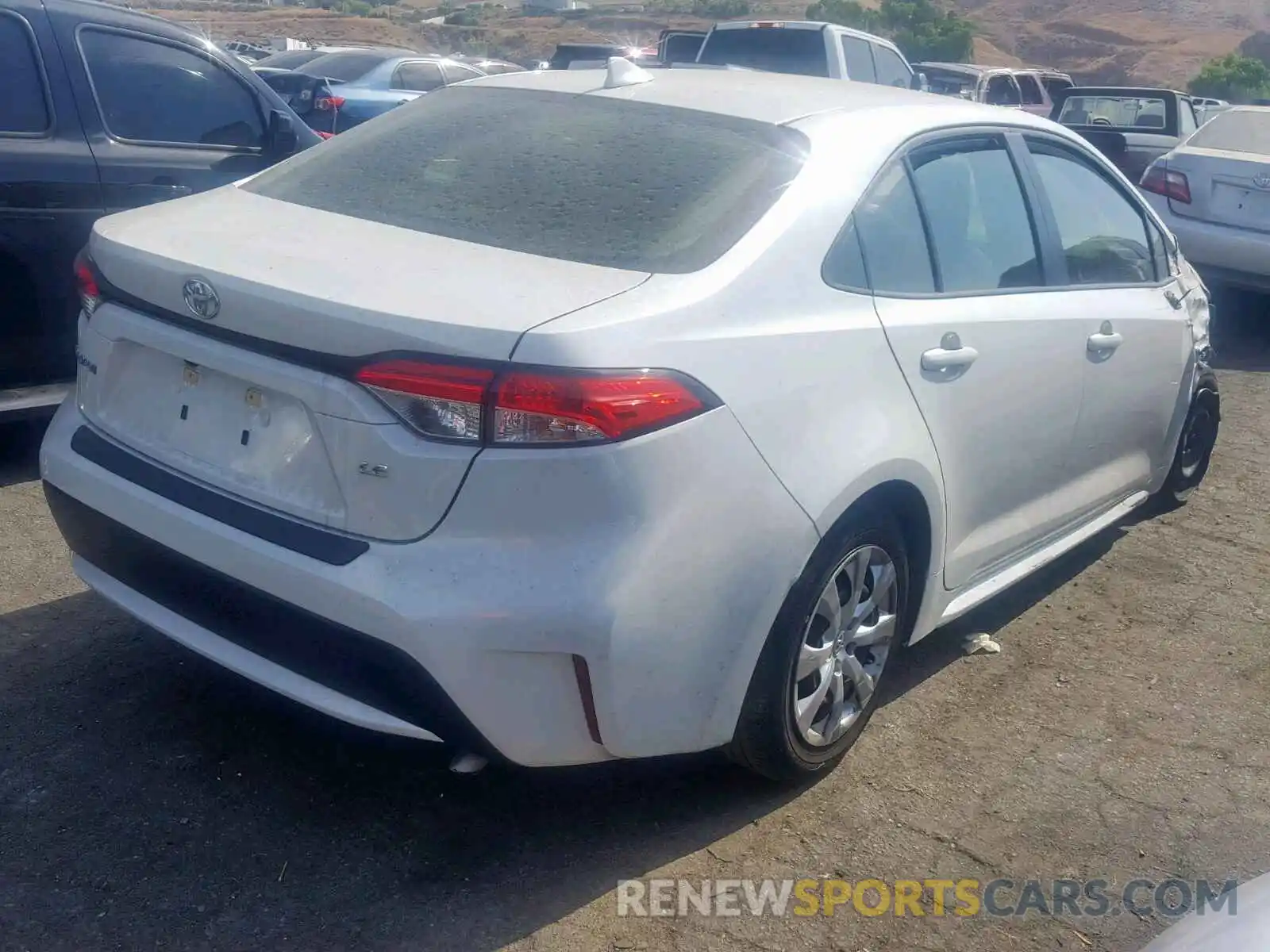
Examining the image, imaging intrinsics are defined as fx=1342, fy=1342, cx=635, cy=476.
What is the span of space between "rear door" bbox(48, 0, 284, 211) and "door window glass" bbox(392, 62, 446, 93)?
10706 millimetres

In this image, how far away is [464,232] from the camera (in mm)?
3086

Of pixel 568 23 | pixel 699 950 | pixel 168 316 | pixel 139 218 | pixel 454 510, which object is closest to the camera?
pixel 454 510

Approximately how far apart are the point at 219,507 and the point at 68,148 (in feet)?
9.15

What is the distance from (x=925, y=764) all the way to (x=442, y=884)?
1345mm

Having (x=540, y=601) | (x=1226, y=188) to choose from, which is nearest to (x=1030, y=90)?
(x=1226, y=188)

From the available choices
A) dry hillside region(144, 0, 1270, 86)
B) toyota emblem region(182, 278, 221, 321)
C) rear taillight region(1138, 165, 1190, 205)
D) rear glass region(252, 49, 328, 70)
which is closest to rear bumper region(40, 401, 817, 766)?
toyota emblem region(182, 278, 221, 321)

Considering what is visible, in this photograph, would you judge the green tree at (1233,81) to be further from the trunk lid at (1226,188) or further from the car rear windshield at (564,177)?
the car rear windshield at (564,177)

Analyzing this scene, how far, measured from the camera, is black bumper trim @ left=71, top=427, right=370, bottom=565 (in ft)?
8.74

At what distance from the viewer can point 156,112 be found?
17.7 feet

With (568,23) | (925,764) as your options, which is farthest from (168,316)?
(568,23)

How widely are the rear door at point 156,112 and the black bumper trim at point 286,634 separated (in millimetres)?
2509

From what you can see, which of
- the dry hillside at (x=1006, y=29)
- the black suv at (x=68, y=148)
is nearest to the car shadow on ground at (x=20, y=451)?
the black suv at (x=68, y=148)

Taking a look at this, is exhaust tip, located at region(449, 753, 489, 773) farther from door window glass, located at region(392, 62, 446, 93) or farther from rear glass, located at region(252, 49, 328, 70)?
rear glass, located at region(252, 49, 328, 70)

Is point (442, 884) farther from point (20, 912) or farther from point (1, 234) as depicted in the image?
point (1, 234)
